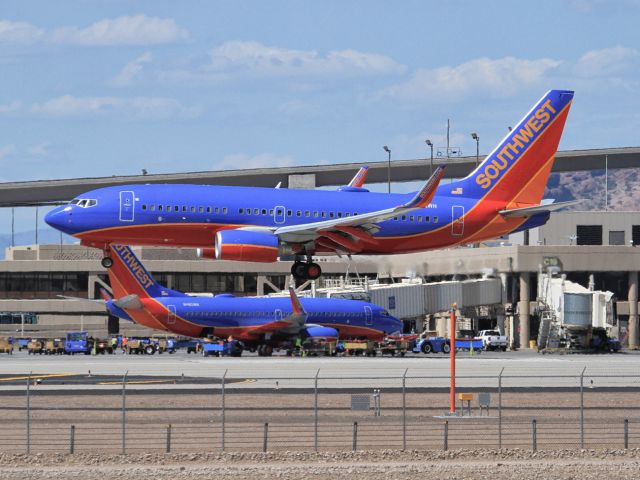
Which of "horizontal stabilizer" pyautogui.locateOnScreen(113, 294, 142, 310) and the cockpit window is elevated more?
the cockpit window

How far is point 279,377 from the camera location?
3127 inches

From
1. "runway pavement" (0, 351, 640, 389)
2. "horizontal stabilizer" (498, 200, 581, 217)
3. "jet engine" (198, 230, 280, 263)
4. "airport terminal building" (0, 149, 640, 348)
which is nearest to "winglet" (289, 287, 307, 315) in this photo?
"airport terminal building" (0, 149, 640, 348)

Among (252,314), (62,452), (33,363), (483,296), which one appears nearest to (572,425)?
(62,452)

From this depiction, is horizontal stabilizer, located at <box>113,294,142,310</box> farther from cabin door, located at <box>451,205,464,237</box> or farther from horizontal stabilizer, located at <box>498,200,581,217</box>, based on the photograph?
horizontal stabilizer, located at <box>498,200,581,217</box>

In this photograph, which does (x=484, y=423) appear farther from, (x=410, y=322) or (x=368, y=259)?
(x=410, y=322)

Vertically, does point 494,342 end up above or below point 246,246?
below

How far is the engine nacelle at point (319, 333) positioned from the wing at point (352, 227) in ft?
116

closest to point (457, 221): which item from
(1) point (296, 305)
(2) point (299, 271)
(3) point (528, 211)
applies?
(3) point (528, 211)

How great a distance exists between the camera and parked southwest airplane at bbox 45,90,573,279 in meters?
73.3

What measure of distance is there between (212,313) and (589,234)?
2527 inches

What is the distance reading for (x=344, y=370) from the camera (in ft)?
283

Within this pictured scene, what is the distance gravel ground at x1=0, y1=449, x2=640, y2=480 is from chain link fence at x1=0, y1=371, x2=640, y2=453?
1097 millimetres

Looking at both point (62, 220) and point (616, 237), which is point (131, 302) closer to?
point (62, 220)

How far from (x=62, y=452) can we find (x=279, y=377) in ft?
106
